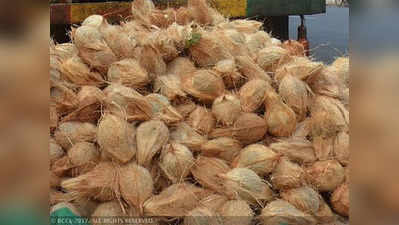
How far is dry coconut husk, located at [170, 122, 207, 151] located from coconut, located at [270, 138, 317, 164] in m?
0.35

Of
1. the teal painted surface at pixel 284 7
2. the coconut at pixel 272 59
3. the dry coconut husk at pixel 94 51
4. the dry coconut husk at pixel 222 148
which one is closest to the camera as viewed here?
the dry coconut husk at pixel 222 148

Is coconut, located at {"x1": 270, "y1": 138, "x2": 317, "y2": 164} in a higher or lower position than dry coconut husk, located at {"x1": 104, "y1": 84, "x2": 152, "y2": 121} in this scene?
lower

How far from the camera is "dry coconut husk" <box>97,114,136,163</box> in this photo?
2.22m

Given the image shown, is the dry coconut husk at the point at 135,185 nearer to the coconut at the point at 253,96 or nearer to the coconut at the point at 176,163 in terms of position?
the coconut at the point at 176,163

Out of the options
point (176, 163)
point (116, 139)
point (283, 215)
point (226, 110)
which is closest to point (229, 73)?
point (226, 110)

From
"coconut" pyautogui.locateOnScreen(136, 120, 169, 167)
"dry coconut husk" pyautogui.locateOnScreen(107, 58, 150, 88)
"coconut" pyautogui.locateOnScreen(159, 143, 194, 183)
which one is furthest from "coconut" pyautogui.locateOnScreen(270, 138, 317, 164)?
"dry coconut husk" pyautogui.locateOnScreen(107, 58, 150, 88)

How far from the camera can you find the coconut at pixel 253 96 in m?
2.50

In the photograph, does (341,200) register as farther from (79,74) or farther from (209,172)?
(79,74)

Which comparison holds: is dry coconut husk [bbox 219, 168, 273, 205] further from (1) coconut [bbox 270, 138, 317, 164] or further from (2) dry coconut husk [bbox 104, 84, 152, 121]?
(2) dry coconut husk [bbox 104, 84, 152, 121]

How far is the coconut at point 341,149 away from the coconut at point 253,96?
42 centimetres

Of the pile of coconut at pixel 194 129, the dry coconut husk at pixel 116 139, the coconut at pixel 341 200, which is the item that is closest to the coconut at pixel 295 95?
the pile of coconut at pixel 194 129

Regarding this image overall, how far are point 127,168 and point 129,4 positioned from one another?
1890mm
